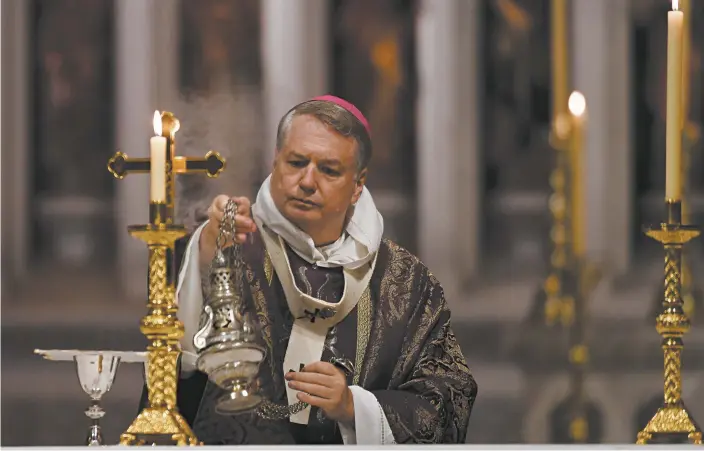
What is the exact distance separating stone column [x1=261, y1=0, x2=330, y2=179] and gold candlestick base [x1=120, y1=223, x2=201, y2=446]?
407 millimetres

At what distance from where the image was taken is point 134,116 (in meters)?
2.20

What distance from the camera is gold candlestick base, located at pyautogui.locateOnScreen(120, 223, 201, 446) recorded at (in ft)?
6.19

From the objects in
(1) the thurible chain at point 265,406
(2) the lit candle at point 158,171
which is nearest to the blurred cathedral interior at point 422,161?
(1) the thurible chain at point 265,406

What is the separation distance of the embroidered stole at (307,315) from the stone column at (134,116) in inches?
9.9

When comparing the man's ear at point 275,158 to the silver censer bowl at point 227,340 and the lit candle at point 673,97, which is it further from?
the lit candle at point 673,97

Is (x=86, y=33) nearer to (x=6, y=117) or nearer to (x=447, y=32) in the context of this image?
(x=6, y=117)

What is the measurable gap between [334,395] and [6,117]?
84 cm

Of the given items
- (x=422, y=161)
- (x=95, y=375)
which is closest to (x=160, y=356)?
(x=95, y=375)

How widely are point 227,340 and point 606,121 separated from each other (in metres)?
0.89

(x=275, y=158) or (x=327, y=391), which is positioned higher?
(x=275, y=158)

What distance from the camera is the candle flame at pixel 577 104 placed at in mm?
2240

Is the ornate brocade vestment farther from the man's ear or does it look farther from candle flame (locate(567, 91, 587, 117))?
candle flame (locate(567, 91, 587, 117))

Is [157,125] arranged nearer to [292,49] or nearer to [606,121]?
[292,49]

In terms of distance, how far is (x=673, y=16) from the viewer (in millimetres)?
1971
